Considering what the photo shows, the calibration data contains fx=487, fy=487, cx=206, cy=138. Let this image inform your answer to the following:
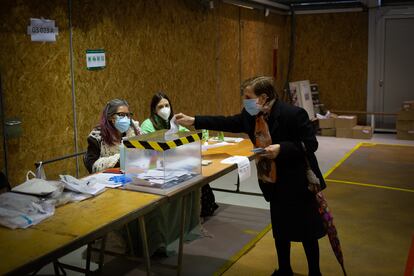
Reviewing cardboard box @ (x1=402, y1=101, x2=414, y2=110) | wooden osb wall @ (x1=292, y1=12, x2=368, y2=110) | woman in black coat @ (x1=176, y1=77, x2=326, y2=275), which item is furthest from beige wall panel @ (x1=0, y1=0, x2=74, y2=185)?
wooden osb wall @ (x1=292, y1=12, x2=368, y2=110)

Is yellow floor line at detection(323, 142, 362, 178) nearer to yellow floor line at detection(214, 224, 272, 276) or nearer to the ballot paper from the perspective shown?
yellow floor line at detection(214, 224, 272, 276)

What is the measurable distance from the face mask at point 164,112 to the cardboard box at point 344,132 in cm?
559

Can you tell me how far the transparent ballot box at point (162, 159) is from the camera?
107 inches

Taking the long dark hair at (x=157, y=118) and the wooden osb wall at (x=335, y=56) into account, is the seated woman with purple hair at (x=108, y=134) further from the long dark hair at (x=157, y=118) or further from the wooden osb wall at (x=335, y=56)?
the wooden osb wall at (x=335, y=56)

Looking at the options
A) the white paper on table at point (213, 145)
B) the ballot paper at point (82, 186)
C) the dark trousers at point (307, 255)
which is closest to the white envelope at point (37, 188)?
the ballot paper at point (82, 186)

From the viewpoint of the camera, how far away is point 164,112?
4219 mm

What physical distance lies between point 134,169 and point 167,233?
3.16 ft

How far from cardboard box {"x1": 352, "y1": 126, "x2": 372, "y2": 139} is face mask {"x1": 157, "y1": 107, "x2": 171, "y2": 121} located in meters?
5.61


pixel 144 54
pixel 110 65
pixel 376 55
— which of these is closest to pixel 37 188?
pixel 110 65

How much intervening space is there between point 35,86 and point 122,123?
1073 mm

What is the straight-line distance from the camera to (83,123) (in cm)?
484

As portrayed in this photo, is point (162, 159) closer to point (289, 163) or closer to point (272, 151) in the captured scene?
point (272, 151)

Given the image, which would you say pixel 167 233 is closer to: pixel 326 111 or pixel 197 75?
pixel 197 75

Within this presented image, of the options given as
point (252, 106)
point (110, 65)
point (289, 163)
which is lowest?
point (289, 163)
